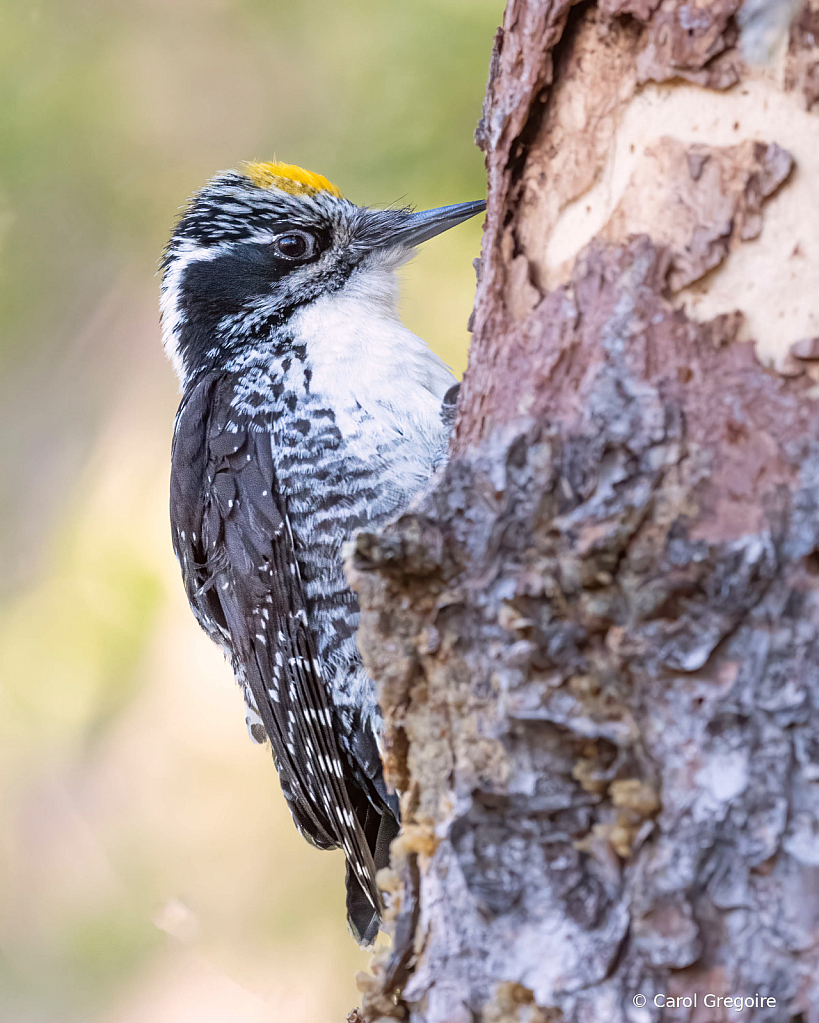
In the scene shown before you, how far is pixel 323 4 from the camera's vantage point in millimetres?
3605

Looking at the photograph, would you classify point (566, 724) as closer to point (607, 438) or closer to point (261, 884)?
point (607, 438)

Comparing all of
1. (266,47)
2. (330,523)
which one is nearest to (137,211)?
(266,47)

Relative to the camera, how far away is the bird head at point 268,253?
2.26 m

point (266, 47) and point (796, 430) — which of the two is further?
point (266, 47)

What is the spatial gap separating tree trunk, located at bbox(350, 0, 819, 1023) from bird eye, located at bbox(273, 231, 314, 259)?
4.36 ft

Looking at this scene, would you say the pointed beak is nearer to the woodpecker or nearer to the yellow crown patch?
the woodpecker

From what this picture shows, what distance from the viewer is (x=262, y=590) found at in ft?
6.76

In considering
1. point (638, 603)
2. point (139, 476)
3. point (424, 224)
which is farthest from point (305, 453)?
point (139, 476)

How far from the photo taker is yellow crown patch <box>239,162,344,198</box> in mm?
2393

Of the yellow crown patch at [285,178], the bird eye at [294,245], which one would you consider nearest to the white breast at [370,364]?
the bird eye at [294,245]

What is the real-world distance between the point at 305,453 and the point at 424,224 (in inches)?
29.9

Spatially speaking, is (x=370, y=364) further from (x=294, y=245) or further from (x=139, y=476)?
(x=139, y=476)

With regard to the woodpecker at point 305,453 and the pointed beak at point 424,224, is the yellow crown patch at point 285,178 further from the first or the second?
the pointed beak at point 424,224

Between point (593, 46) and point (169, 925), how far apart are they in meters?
3.39
